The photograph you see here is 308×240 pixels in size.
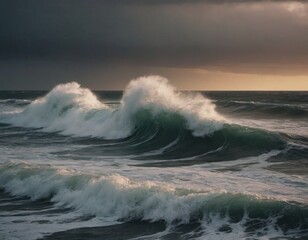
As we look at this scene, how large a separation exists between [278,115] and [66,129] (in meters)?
14.6

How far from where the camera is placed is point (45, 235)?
9.38 meters

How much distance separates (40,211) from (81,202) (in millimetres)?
916

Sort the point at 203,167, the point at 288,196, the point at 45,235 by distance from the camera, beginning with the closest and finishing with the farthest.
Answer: the point at 45,235 < the point at 288,196 < the point at 203,167

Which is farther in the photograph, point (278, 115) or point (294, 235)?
point (278, 115)

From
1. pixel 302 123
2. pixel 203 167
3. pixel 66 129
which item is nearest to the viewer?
pixel 203 167

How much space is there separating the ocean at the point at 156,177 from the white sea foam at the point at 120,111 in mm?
79

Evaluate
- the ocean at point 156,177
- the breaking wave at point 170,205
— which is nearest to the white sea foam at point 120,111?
the ocean at point 156,177

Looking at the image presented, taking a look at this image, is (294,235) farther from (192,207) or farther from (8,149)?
(8,149)

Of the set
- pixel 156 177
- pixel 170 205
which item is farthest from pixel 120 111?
pixel 170 205

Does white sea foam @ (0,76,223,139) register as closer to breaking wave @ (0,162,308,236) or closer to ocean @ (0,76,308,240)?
ocean @ (0,76,308,240)

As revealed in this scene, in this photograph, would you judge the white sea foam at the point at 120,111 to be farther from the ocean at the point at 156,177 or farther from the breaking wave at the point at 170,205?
the breaking wave at the point at 170,205

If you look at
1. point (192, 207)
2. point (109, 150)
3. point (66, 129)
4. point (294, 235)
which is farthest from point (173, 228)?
point (66, 129)

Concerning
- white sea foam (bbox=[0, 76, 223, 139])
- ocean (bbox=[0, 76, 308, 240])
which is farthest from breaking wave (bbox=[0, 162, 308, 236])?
white sea foam (bbox=[0, 76, 223, 139])

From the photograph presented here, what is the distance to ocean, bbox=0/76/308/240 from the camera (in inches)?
376
